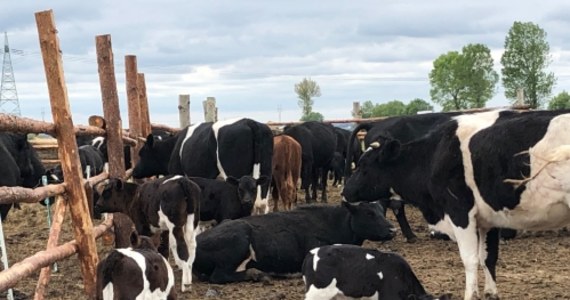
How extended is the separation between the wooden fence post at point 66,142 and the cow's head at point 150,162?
5960mm

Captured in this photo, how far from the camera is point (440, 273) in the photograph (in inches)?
346

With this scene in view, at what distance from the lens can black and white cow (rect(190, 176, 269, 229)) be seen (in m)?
10.3

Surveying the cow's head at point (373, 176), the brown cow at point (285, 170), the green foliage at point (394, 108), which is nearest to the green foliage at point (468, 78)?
the green foliage at point (394, 108)

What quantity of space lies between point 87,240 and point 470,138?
11.5 feet

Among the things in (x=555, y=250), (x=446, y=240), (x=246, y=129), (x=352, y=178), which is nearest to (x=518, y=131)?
(x=352, y=178)

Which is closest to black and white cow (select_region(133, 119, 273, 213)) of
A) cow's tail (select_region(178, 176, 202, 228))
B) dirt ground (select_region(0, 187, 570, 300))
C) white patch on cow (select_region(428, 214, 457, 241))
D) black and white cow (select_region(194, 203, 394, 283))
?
dirt ground (select_region(0, 187, 570, 300))

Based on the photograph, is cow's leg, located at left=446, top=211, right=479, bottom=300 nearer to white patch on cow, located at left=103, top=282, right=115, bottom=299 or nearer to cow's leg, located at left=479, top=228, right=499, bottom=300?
cow's leg, located at left=479, top=228, right=499, bottom=300

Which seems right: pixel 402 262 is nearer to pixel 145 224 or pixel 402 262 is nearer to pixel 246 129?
pixel 145 224

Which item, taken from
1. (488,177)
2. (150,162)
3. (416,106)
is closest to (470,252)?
(488,177)

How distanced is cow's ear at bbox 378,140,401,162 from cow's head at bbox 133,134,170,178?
5.36 meters

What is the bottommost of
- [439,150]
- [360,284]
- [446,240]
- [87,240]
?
[446,240]

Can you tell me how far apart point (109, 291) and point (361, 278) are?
7.00 ft

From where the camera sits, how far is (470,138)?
7281 millimetres

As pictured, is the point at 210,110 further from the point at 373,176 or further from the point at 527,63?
the point at 527,63
